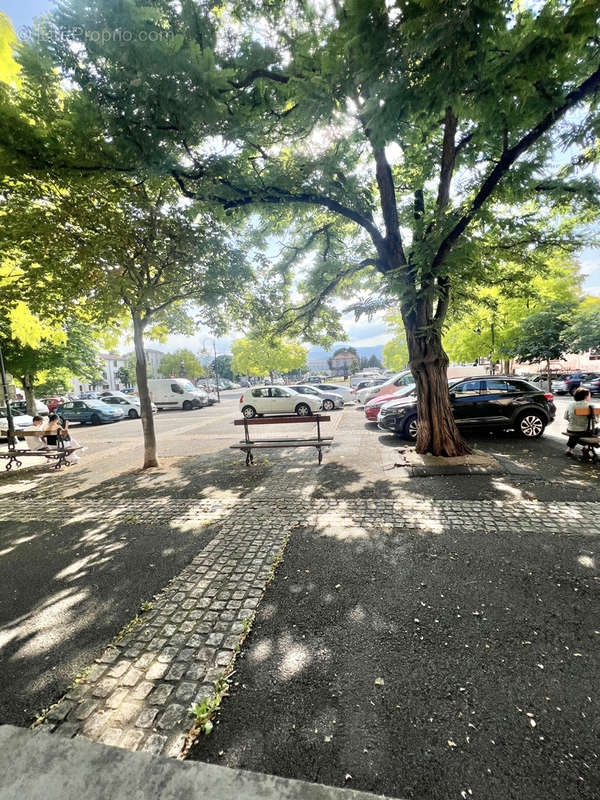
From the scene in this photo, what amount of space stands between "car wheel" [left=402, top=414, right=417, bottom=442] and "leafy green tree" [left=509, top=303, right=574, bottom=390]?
14.5 meters

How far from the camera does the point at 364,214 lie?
25.5 ft

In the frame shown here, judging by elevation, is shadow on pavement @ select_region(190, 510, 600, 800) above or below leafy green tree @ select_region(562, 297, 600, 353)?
below

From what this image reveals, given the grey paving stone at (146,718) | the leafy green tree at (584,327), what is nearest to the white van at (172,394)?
the leafy green tree at (584,327)

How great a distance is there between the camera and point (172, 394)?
84.4ft

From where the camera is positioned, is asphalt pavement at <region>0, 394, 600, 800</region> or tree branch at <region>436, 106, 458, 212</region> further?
tree branch at <region>436, 106, 458, 212</region>

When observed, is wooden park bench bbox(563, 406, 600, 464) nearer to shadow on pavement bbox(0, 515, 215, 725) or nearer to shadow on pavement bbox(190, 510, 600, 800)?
shadow on pavement bbox(190, 510, 600, 800)

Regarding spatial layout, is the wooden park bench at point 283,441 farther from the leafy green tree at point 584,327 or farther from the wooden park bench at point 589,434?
the leafy green tree at point 584,327

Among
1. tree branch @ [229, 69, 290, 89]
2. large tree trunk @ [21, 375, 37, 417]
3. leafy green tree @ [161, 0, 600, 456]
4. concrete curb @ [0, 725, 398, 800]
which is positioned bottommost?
concrete curb @ [0, 725, 398, 800]

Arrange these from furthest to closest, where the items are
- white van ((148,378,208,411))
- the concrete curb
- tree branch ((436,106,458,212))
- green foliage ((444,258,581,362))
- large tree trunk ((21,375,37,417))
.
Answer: white van ((148,378,208,411)) → large tree trunk ((21,375,37,417)) → green foliage ((444,258,581,362)) → tree branch ((436,106,458,212)) → the concrete curb

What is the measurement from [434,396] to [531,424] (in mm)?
3782

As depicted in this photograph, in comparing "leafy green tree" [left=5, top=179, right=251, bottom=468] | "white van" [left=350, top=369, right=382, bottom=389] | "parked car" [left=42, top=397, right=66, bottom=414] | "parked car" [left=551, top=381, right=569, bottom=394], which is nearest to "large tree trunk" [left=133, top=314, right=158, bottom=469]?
"leafy green tree" [left=5, top=179, right=251, bottom=468]

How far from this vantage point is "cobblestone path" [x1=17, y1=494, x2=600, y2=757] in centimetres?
213

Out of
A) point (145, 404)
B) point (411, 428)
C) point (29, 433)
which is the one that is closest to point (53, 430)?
point (29, 433)

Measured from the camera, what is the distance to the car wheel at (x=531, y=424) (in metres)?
9.47
